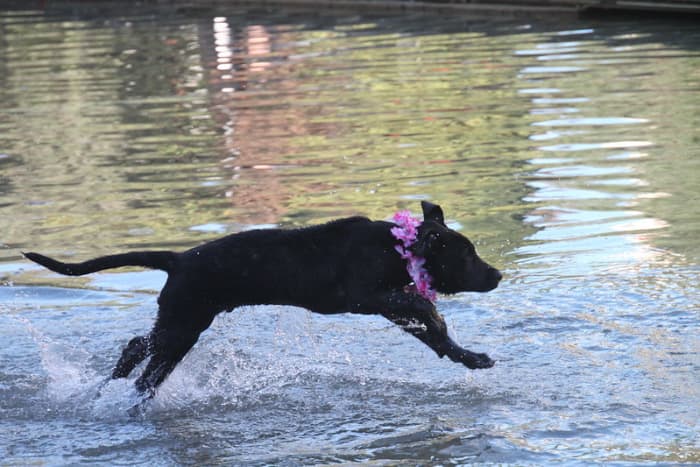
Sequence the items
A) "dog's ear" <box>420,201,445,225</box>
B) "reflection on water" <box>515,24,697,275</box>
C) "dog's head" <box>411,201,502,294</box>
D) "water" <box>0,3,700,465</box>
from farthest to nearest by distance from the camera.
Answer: "reflection on water" <box>515,24,697,275</box> < "dog's ear" <box>420,201,445,225</box> < "dog's head" <box>411,201,502,294</box> < "water" <box>0,3,700,465</box>

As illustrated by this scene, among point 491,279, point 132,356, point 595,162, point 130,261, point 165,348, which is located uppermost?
point 130,261

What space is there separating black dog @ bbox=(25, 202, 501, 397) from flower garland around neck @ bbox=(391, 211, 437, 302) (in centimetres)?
4

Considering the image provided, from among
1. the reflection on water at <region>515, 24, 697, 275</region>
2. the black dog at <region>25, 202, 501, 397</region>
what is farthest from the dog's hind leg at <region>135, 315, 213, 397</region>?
the reflection on water at <region>515, 24, 697, 275</region>

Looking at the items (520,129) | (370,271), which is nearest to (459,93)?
(520,129)

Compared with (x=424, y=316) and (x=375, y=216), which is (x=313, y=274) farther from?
(x=375, y=216)

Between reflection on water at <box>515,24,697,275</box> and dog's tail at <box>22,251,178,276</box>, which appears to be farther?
reflection on water at <box>515,24,697,275</box>

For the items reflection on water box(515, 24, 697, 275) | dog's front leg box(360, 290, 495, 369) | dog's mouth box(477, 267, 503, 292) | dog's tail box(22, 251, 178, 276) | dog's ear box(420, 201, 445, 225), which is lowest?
reflection on water box(515, 24, 697, 275)

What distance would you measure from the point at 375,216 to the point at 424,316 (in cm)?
394

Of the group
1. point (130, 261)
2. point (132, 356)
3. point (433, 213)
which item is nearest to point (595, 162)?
point (433, 213)

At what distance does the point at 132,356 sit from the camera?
7027 mm

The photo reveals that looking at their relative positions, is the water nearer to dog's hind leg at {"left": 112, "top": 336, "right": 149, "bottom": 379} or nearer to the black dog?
dog's hind leg at {"left": 112, "top": 336, "right": 149, "bottom": 379}

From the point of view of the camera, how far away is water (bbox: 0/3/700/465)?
646 cm

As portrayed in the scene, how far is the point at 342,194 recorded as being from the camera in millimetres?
11367

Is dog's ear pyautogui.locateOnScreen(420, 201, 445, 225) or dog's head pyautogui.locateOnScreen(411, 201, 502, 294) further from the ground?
dog's ear pyautogui.locateOnScreen(420, 201, 445, 225)
